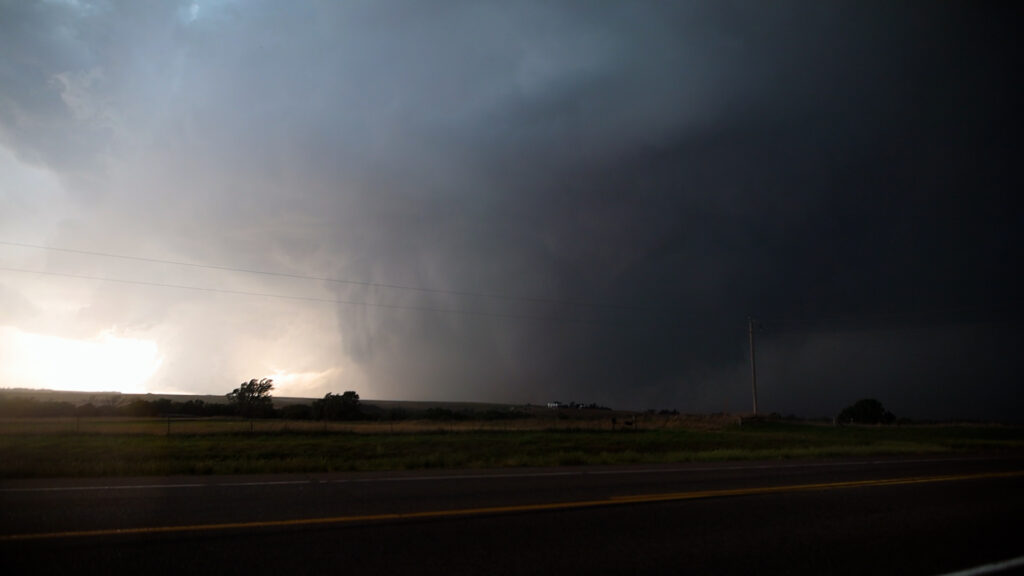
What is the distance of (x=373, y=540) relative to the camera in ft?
26.9

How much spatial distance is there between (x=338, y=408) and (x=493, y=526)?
307 ft

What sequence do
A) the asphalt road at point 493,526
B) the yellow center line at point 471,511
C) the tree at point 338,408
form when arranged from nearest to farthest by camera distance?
the asphalt road at point 493,526 < the yellow center line at point 471,511 < the tree at point 338,408

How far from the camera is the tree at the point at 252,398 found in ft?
326

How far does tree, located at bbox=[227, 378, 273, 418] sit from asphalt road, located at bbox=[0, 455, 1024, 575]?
9193 centimetres

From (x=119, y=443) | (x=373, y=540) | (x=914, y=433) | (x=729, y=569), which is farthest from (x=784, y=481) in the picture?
(x=914, y=433)

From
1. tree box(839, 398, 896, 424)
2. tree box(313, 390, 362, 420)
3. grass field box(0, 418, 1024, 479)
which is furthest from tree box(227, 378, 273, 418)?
tree box(839, 398, 896, 424)

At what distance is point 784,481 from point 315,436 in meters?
41.7

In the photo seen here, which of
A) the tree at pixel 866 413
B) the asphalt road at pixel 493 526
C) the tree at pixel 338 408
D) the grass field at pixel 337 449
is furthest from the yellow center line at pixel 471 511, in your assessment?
the tree at pixel 866 413

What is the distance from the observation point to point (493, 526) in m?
9.29

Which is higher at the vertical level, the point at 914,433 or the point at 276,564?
the point at 276,564

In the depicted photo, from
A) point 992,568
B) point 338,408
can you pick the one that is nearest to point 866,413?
point 338,408

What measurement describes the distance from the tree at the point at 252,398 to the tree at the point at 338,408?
324 inches

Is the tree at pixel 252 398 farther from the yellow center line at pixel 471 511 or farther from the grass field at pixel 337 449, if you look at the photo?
the yellow center line at pixel 471 511

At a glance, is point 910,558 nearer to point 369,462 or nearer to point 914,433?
point 369,462
